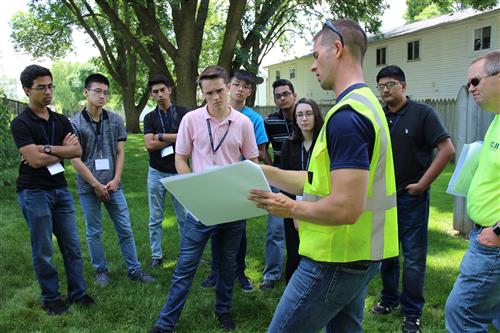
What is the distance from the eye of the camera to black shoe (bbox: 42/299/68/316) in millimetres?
4168

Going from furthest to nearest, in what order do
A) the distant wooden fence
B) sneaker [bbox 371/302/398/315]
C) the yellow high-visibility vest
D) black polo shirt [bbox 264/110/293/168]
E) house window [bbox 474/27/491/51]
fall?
1. house window [bbox 474/27/491/51]
2. the distant wooden fence
3. black polo shirt [bbox 264/110/293/168]
4. sneaker [bbox 371/302/398/315]
5. the yellow high-visibility vest

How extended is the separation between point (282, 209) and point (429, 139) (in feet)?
7.68

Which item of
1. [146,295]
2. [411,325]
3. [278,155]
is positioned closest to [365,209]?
[411,325]

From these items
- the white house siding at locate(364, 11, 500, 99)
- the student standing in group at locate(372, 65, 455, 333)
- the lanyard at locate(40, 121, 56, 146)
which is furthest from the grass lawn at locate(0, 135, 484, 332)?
the white house siding at locate(364, 11, 500, 99)

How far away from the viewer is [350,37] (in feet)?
6.64

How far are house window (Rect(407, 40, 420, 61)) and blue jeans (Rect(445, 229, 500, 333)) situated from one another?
24.8 metres

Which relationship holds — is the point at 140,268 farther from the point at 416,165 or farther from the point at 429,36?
the point at 429,36

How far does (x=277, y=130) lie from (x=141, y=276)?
7.53ft

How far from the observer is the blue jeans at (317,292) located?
208cm

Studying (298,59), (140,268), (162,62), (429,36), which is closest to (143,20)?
(162,62)

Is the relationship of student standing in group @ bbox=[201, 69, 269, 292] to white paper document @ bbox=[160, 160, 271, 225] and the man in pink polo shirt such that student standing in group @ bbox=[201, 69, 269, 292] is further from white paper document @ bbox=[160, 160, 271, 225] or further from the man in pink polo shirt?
white paper document @ bbox=[160, 160, 271, 225]

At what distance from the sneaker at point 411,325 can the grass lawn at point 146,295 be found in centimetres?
9

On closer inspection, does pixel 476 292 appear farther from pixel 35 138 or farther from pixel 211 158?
pixel 35 138

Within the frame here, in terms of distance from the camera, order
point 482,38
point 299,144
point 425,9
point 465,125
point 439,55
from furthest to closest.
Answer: point 425,9 → point 439,55 → point 482,38 → point 465,125 → point 299,144
